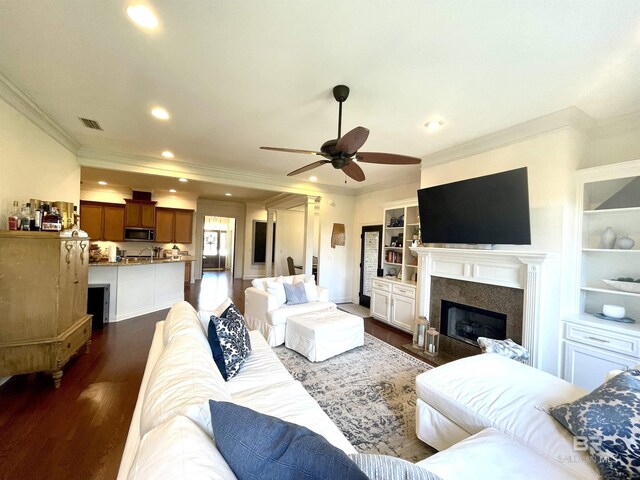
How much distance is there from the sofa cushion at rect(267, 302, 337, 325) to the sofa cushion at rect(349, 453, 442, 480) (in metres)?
2.75

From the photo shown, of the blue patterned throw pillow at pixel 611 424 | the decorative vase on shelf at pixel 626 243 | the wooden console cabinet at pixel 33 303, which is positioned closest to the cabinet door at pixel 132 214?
the wooden console cabinet at pixel 33 303

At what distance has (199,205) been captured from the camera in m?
8.80

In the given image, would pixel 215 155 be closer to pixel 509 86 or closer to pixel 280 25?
pixel 280 25

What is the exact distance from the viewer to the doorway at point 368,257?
583 centimetres

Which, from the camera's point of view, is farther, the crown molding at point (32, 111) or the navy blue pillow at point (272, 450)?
the crown molding at point (32, 111)

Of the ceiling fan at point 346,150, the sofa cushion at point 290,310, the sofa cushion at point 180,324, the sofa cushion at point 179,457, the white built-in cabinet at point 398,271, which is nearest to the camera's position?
the sofa cushion at point 179,457

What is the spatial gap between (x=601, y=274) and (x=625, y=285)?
286 mm

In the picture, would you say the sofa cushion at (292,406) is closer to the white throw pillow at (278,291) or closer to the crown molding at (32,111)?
the white throw pillow at (278,291)

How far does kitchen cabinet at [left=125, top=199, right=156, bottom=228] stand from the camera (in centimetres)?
694

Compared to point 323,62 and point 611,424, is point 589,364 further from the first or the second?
point 323,62

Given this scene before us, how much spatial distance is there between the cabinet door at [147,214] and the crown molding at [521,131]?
23.1 ft

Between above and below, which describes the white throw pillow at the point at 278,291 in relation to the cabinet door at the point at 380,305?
above

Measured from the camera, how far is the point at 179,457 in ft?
2.34

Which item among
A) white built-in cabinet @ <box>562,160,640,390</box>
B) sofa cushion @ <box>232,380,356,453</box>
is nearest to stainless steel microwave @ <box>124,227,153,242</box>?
sofa cushion @ <box>232,380,356,453</box>
